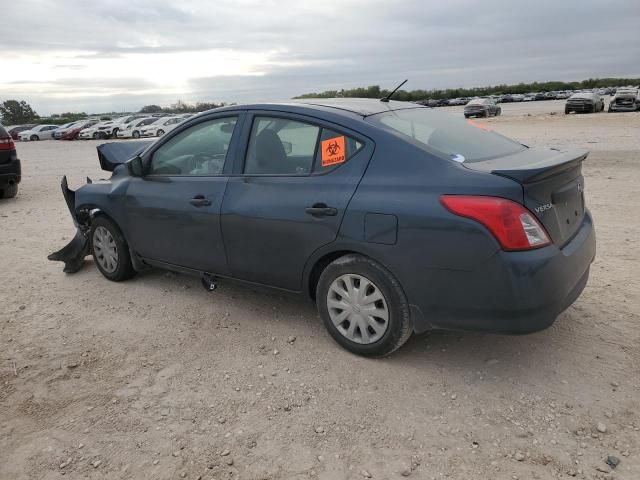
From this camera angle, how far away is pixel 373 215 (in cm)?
323

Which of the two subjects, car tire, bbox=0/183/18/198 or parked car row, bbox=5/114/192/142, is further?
parked car row, bbox=5/114/192/142

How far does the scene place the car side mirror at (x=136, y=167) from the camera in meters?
4.66

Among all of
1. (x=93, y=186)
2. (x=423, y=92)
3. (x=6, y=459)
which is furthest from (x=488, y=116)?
(x=423, y=92)

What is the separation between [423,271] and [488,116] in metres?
39.0

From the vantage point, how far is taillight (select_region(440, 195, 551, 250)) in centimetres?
286

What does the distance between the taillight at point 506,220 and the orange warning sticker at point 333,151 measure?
Result: 2.96 feet

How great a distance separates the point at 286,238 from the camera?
12.0 feet

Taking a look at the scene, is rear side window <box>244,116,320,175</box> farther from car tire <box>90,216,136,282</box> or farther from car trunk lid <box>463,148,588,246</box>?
car tire <box>90,216,136,282</box>

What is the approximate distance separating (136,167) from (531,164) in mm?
3177

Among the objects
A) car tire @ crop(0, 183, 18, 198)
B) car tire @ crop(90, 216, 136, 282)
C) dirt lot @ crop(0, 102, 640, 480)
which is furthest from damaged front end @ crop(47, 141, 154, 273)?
car tire @ crop(0, 183, 18, 198)

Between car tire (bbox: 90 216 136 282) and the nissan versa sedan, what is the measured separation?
1.59 feet

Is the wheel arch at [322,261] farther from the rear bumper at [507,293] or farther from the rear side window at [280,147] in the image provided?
the rear side window at [280,147]

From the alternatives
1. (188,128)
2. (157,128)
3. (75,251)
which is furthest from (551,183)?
(157,128)

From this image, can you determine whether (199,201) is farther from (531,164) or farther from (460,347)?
(531,164)
